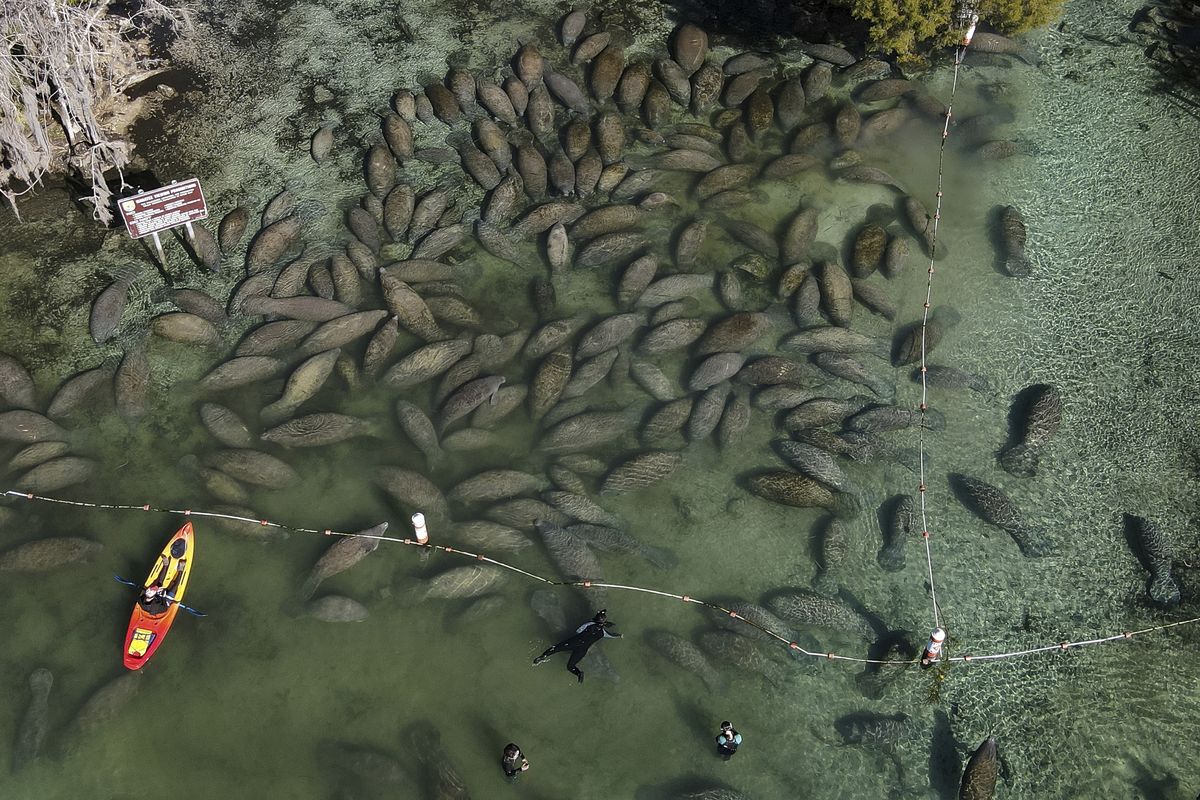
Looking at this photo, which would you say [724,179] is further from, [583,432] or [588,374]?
[583,432]

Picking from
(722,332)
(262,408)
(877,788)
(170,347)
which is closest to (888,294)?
(722,332)

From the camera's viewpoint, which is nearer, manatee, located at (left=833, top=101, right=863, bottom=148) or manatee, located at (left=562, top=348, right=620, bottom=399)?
manatee, located at (left=562, top=348, right=620, bottom=399)

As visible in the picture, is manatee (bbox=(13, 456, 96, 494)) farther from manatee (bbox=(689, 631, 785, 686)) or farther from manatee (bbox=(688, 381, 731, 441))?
manatee (bbox=(689, 631, 785, 686))

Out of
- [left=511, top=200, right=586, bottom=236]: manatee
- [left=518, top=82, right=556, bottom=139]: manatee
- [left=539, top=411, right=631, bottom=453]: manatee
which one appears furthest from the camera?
[left=518, top=82, right=556, bottom=139]: manatee

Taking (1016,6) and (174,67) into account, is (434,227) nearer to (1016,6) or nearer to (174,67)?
(174,67)

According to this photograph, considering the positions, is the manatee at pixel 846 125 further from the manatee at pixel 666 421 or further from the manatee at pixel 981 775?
the manatee at pixel 981 775

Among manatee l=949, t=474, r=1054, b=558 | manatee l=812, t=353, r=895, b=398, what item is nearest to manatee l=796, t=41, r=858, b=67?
manatee l=812, t=353, r=895, b=398
